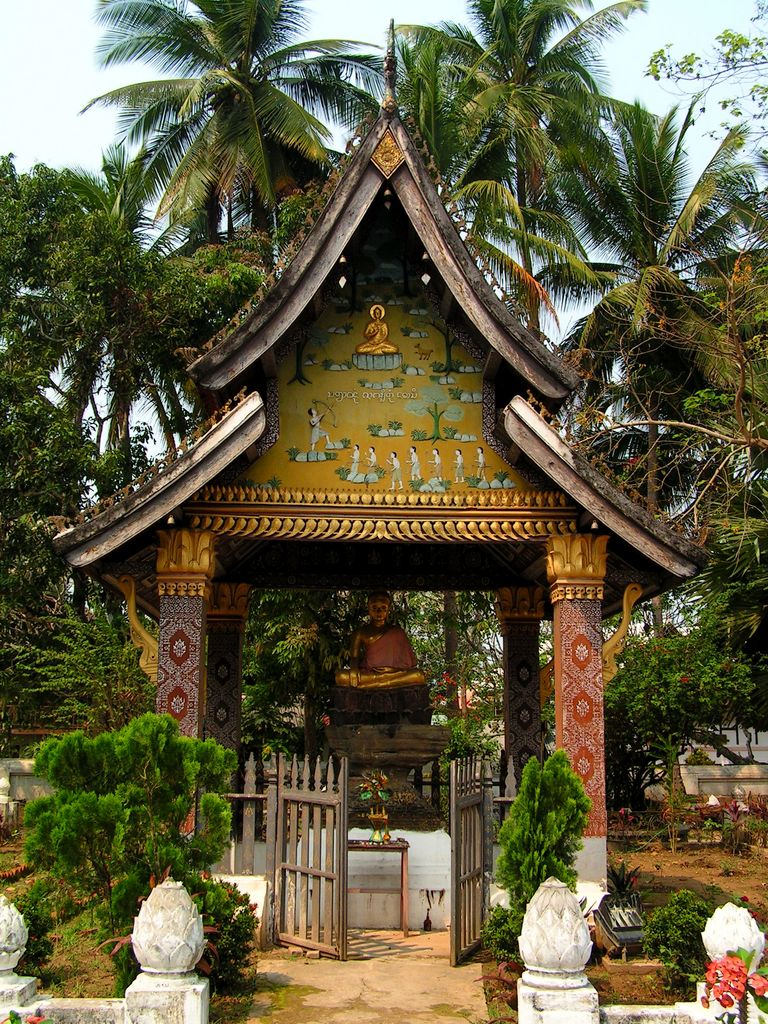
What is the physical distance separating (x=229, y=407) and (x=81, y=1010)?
612 centimetres

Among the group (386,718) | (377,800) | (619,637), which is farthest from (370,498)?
(386,718)

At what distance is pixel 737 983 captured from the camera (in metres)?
6.18

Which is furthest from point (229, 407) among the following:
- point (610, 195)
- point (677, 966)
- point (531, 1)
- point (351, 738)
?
point (531, 1)

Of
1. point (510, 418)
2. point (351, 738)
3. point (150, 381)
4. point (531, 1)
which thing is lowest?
point (351, 738)

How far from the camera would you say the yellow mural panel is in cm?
1170

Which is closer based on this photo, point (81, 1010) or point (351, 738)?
point (81, 1010)

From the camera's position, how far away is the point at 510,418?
11.2m

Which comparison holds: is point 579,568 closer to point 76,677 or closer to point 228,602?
point 228,602

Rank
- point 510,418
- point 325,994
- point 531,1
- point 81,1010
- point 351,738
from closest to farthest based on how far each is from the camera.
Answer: point 81,1010 → point 325,994 → point 510,418 → point 351,738 → point 531,1

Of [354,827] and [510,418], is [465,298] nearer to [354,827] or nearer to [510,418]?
[510,418]

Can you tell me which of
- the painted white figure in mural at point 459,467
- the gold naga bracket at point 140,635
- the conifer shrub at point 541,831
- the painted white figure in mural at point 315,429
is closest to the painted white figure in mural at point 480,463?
the painted white figure in mural at point 459,467

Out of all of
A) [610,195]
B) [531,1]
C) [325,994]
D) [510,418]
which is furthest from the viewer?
[531,1]

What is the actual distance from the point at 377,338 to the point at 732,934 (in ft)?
24.2

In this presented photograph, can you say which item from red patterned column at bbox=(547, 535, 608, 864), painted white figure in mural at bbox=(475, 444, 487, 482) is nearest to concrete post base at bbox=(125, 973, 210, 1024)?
red patterned column at bbox=(547, 535, 608, 864)
